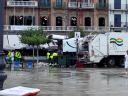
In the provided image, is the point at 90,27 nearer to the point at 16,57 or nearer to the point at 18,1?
the point at 18,1

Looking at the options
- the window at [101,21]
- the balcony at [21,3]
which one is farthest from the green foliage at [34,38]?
the window at [101,21]

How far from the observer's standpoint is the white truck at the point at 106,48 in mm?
46875

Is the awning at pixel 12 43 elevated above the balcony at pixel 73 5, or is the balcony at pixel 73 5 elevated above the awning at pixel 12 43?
the balcony at pixel 73 5

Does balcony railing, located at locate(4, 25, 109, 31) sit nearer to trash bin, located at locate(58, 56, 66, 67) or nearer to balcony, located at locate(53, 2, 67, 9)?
balcony, located at locate(53, 2, 67, 9)

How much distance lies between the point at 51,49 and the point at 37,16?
1483cm

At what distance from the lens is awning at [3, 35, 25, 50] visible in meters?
71.2

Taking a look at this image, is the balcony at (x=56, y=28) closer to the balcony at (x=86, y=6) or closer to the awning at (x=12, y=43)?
the balcony at (x=86, y=6)

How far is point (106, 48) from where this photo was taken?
154 ft

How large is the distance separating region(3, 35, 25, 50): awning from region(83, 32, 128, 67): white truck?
23.9 m

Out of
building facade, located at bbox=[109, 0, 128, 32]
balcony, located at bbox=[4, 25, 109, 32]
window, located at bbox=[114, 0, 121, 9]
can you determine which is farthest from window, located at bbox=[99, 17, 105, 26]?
window, located at bbox=[114, 0, 121, 9]

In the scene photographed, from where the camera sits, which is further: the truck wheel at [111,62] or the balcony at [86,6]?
the balcony at [86,6]

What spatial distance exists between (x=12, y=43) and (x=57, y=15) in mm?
10653

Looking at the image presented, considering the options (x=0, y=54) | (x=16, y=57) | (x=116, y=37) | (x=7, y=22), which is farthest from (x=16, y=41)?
(x=0, y=54)

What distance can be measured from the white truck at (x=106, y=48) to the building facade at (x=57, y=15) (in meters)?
30.7
